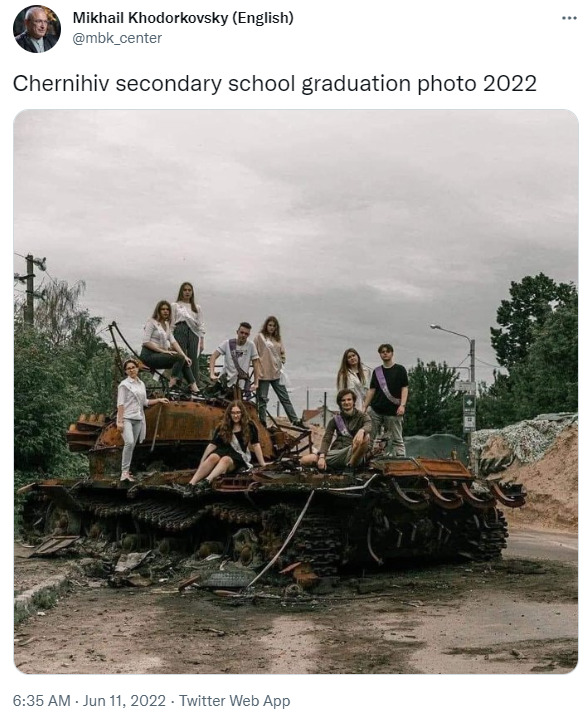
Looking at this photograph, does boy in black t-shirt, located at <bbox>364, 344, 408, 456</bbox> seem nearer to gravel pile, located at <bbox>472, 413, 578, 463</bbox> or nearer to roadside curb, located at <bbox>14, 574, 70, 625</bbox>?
roadside curb, located at <bbox>14, 574, 70, 625</bbox>

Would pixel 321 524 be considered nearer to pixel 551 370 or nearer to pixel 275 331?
pixel 275 331

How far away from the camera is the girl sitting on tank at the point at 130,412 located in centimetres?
1241

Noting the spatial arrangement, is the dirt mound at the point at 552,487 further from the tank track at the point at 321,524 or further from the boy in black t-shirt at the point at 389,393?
the boy in black t-shirt at the point at 389,393

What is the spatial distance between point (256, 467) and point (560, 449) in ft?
54.7

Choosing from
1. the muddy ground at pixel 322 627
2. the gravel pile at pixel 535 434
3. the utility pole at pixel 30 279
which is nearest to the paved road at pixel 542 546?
the muddy ground at pixel 322 627

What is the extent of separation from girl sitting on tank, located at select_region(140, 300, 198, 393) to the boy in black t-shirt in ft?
9.20

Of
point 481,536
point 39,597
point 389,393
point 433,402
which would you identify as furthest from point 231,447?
point 433,402

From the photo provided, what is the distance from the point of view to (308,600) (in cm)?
947

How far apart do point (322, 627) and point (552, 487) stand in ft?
56.8

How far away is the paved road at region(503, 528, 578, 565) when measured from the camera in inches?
542

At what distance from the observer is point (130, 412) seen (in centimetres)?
1257
